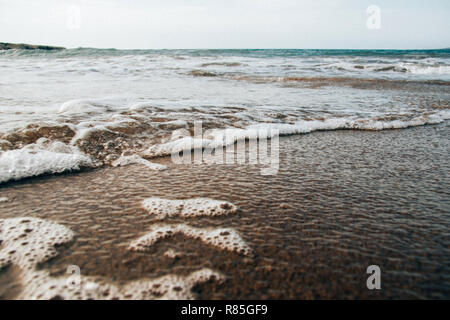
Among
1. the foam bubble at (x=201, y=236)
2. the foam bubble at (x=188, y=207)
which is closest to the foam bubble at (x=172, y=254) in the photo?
the foam bubble at (x=201, y=236)

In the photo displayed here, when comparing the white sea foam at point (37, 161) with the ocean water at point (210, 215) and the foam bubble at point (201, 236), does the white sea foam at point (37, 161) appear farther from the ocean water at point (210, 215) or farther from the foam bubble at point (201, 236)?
the foam bubble at point (201, 236)

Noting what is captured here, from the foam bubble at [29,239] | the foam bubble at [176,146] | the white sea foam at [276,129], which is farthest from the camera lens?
the white sea foam at [276,129]

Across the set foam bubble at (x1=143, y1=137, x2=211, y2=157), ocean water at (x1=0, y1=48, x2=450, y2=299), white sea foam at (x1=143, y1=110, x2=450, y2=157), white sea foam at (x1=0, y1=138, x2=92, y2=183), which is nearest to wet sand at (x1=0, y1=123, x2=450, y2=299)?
ocean water at (x1=0, y1=48, x2=450, y2=299)

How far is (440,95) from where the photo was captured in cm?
797

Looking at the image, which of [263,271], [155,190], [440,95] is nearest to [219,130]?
[155,190]

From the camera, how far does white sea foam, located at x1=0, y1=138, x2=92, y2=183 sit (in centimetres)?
257

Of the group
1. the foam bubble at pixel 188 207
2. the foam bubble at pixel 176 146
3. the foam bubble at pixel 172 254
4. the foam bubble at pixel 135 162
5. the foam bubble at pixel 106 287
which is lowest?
the foam bubble at pixel 106 287

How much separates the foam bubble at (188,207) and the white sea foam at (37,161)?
3.56 feet

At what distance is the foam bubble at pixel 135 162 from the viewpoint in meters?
2.88

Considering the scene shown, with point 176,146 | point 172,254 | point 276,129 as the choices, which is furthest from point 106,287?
point 276,129

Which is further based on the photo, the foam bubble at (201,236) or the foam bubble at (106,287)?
the foam bubble at (201,236)

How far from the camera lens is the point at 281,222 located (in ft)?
6.31

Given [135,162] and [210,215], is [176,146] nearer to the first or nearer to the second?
[135,162]

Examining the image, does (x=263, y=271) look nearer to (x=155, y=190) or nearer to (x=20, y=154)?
(x=155, y=190)
